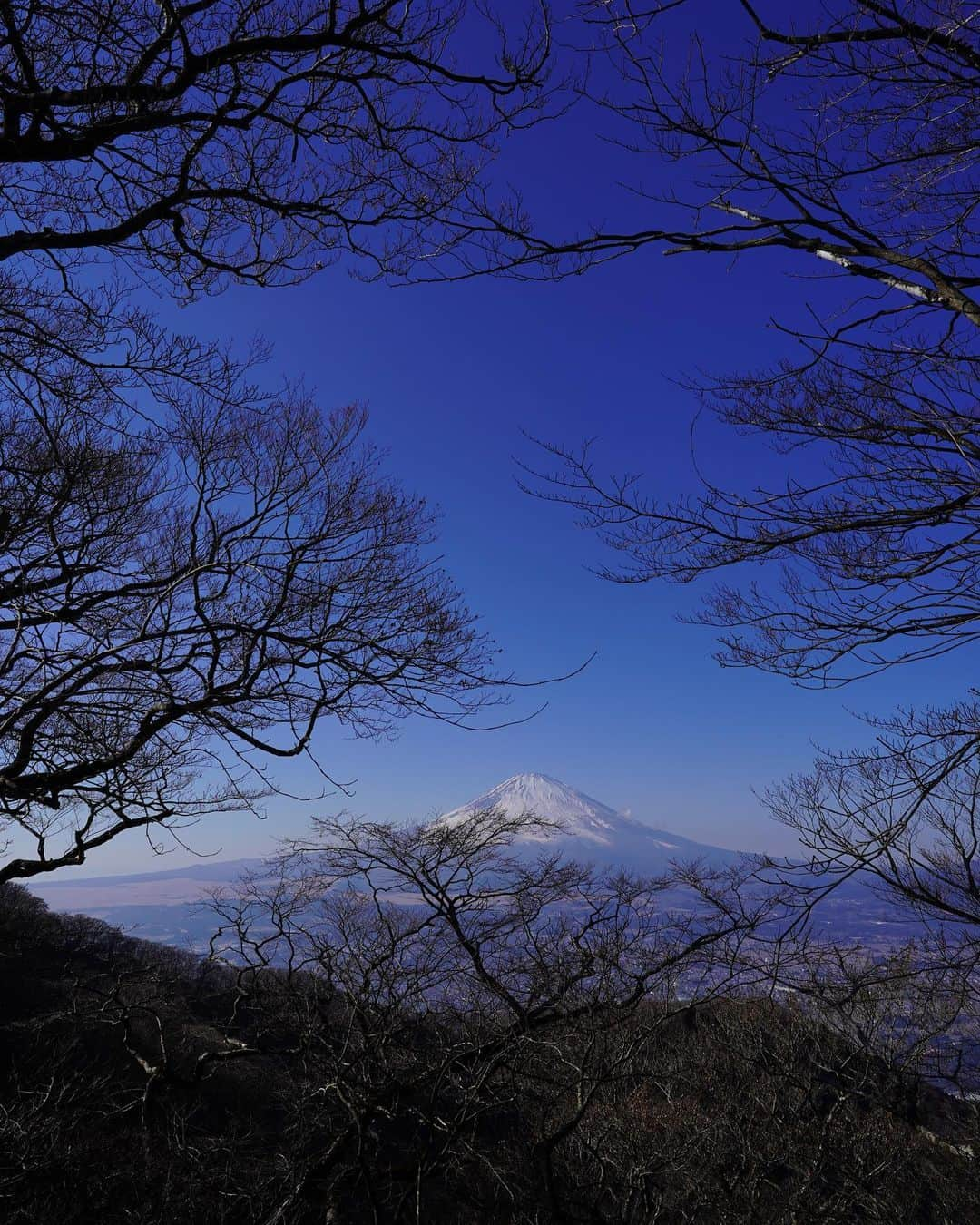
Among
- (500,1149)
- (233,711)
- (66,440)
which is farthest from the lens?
(500,1149)

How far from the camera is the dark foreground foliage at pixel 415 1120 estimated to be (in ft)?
13.6

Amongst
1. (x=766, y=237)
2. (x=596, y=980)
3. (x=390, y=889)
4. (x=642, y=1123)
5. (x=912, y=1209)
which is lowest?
(x=912, y=1209)

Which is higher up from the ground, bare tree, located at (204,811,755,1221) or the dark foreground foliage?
bare tree, located at (204,811,755,1221)

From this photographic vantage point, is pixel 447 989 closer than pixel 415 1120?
No

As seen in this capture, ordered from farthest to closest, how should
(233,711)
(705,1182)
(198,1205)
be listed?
1. (705,1182)
2. (198,1205)
3. (233,711)

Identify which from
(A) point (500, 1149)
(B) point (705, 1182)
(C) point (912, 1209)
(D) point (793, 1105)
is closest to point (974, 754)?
(B) point (705, 1182)

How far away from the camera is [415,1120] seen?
451 cm

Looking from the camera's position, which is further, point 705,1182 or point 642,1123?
point 642,1123

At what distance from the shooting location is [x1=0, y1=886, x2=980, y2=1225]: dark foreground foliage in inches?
164

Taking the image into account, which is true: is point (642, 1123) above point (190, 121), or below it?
below

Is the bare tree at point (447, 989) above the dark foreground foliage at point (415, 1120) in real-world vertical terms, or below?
above

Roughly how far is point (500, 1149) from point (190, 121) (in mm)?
10647

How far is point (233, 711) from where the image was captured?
4344 millimetres

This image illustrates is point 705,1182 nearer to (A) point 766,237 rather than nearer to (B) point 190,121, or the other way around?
(A) point 766,237
